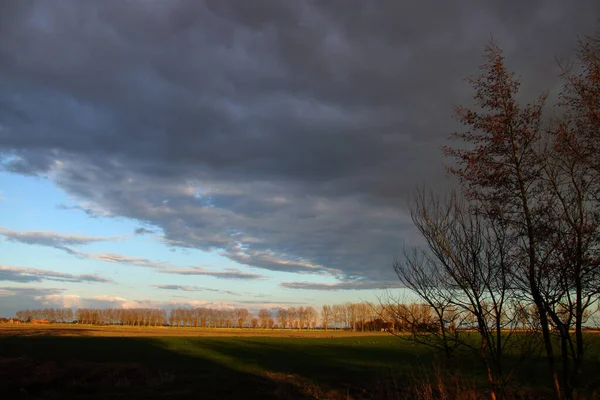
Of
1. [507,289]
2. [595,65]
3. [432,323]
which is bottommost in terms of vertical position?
[432,323]

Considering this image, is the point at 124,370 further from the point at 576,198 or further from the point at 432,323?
the point at 576,198

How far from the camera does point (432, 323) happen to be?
1007 centimetres

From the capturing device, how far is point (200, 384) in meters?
37.9

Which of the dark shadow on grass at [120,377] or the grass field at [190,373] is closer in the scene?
the dark shadow on grass at [120,377]

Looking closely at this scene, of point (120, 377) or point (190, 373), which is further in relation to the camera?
point (190, 373)

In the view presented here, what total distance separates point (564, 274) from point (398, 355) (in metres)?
60.3

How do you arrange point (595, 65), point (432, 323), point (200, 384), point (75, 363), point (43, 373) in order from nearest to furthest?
point (595, 65) → point (432, 323) → point (200, 384) → point (43, 373) → point (75, 363)

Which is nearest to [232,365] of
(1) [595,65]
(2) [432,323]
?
(2) [432,323]

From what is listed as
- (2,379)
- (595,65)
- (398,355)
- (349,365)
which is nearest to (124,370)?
(2,379)

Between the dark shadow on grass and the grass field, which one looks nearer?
the dark shadow on grass

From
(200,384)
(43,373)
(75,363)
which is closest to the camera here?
(200,384)

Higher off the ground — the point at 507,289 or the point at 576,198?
the point at 576,198

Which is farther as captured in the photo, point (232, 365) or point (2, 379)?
point (232, 365)

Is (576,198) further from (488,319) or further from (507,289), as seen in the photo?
(488,319)
